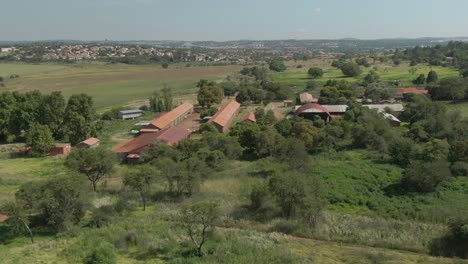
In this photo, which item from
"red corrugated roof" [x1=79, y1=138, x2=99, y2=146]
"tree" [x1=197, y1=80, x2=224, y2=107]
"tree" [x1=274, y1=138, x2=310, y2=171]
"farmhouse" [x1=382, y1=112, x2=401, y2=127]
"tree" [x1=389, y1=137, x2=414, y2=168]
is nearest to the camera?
"tree" [x1=274, y1=138, x2=310, y2=171]

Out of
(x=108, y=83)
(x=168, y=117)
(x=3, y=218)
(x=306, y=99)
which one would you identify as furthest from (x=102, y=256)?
(x=108, y=83)

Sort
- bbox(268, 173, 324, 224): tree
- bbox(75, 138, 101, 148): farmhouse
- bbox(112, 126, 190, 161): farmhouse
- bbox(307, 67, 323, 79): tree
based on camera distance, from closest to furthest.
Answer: bbox(268, 173, 324, 224): tree, bbox(112, 126, 190, 161): farmhouse, bbox(75, 138, 101, 148): farmhouse, bbox(307, 67, 323, 79): tree

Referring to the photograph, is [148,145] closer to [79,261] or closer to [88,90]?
[79,261]

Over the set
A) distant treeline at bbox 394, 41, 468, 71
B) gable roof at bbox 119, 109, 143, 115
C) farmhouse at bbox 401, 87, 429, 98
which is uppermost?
distant treeline at bbox 394, 41, 468, 71

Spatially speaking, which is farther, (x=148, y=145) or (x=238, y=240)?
(x=148, y=145)

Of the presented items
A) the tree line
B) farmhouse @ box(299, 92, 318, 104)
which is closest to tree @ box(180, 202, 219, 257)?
the tree line

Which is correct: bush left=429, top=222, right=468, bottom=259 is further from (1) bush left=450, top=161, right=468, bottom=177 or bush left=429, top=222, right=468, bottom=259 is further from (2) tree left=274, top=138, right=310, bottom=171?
(2) tree left=274, top=138, right=310, bottom=171

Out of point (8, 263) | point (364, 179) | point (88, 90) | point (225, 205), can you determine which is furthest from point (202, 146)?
point (88, 90)

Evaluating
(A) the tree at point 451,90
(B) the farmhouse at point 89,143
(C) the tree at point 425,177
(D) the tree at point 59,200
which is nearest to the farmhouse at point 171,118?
(B) the farmhouse at point 89,143
